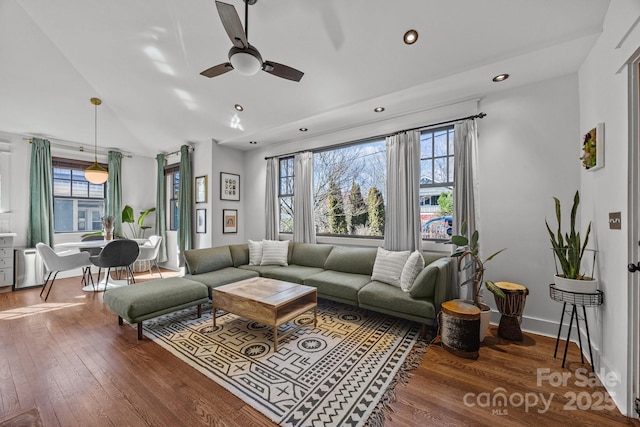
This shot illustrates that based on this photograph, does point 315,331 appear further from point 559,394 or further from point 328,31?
point 328,31

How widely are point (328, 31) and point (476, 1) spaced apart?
1.27 meters

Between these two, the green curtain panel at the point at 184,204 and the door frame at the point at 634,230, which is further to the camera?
the green curtain panel at the point at 184,204

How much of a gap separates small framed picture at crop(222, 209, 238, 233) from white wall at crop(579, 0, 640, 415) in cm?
524

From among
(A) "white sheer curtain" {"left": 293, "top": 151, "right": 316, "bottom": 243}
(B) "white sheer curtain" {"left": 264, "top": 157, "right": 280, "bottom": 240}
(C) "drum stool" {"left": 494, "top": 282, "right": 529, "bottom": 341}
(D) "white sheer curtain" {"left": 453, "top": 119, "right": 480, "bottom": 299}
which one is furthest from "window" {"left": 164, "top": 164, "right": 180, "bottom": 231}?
(C) "drum stool" {"left": 494, "top": 282, "right": 529, "bottom": 341}

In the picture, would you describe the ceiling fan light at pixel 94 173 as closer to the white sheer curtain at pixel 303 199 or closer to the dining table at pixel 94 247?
the dining table at pixel 94 247

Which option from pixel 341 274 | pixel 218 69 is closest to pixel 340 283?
pixel 341 274

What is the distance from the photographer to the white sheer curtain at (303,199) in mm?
4492

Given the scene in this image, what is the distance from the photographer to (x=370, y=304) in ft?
9.59

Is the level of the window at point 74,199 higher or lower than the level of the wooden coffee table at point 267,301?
higher

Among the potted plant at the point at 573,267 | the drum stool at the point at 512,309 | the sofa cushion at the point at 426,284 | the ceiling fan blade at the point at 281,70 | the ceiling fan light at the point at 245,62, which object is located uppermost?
the ceiling fan blade at the point at 281,70

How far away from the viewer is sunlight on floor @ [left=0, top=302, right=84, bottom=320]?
10.5ft

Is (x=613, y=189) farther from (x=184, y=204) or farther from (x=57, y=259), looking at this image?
(x=57, y=259)

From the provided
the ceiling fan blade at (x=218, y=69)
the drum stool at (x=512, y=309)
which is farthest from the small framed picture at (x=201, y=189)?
the drum stool at (x=512, y=309)

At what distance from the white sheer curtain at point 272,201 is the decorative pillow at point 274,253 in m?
0.55
